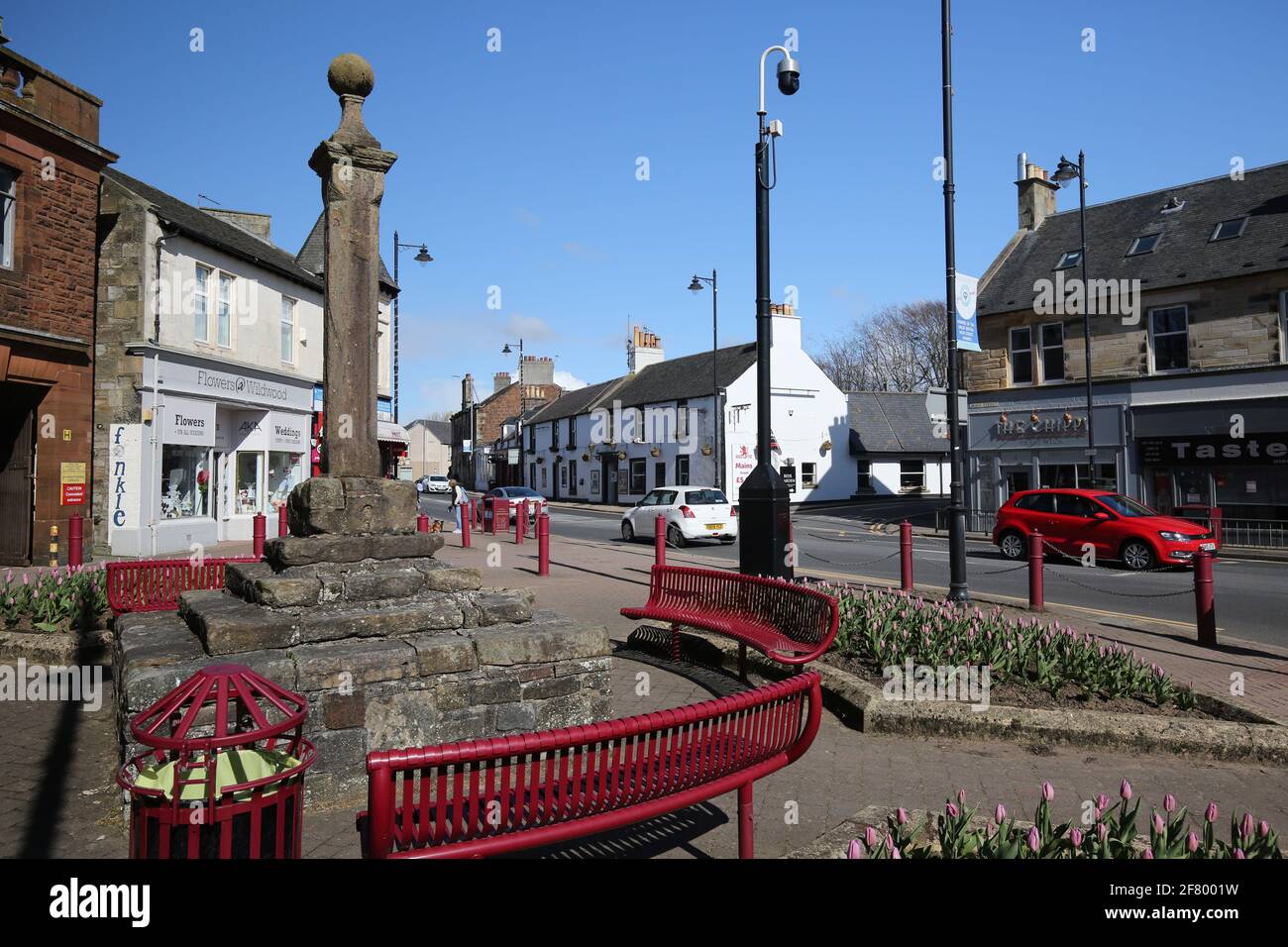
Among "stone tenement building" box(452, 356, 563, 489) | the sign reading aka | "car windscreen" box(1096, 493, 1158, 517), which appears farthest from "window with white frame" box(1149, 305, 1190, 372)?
"stone tenement building" box(452, 356, 563, 489)

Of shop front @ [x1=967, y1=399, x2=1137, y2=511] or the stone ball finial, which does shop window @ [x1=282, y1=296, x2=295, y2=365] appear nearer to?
the stone ball finial

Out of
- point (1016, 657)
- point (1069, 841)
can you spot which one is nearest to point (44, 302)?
point (1016, 657)

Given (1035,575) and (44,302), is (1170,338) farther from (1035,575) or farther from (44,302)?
(44,302)

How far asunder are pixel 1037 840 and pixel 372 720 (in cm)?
335

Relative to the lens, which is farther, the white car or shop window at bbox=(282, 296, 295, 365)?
shop window at bbox=(282, 296, 295, 365)

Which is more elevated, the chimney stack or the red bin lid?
the chimney stack

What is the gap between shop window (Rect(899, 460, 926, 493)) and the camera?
1841 inches

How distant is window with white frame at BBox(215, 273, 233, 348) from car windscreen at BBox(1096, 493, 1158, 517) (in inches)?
785

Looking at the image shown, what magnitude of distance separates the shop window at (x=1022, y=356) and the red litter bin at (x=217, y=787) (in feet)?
92.6

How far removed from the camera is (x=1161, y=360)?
80.5 feet

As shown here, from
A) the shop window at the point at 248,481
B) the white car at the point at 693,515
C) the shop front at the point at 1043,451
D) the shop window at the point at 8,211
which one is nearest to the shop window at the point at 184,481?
the shop window at the point at 248,481

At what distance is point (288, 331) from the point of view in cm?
2347
